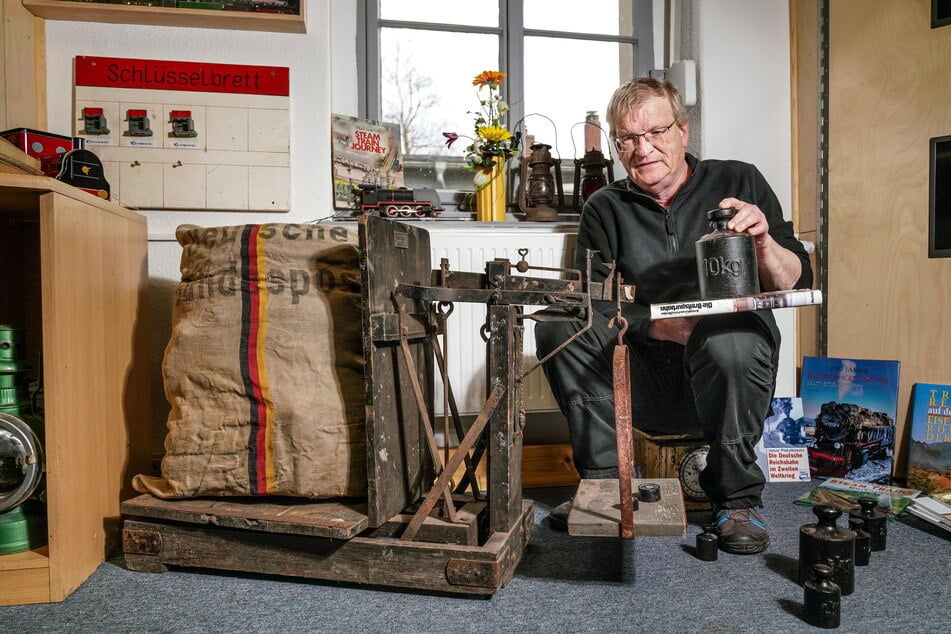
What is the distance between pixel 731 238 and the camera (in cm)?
141

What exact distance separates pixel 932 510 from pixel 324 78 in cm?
214

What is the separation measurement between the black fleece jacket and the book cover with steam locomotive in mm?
732

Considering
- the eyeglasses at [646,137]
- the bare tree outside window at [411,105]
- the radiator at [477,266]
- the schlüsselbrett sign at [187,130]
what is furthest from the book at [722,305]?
the bare tree outside window at [411,105]

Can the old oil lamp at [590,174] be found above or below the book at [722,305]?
above

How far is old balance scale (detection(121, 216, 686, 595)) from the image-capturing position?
132cm

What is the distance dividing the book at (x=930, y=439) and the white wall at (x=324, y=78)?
393 millimetres

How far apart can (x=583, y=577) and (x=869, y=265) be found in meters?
1.56

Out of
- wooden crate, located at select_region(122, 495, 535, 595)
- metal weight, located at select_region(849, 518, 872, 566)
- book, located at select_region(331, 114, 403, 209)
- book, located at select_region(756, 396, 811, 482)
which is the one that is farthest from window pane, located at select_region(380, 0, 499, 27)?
metal weight, located at select_region(849, 518, 872, 566)

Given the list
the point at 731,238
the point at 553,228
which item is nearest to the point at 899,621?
the point at 731,238

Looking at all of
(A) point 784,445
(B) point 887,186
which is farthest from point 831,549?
(B) point 887,186

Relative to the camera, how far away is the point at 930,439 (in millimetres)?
2102

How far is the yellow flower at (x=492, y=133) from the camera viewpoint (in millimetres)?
2291

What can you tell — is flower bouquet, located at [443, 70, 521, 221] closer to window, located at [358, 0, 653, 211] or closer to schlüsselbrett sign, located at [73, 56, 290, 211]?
window, located at [358, 0, 653, 211]

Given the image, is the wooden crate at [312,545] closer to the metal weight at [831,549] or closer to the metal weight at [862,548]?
the metal weight at [831,549]
